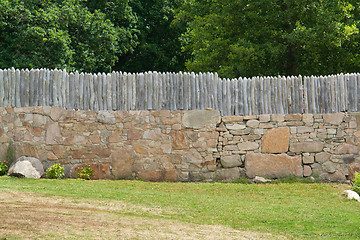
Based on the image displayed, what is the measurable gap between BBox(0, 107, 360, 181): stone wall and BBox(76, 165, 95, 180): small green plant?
0.11 metres

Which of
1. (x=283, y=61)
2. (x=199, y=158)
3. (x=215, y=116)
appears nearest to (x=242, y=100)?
(x=215, y=116)

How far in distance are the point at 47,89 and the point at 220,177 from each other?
4.50m

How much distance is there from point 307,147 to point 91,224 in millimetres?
6790

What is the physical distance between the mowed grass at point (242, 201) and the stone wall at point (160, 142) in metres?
0.50

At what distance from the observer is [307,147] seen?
40.3 feet

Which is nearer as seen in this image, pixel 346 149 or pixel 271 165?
pixel 271 165

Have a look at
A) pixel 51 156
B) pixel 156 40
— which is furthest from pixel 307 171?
pixel 156 40

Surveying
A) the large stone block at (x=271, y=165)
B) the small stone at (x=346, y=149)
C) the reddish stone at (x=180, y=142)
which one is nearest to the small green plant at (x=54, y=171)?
the reddish stone at (x=180, y=142)

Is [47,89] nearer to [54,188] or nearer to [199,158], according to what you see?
[54,188]

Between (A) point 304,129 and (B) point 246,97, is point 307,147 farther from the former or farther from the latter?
(B) point 246,97

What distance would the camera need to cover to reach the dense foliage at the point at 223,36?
56.3 ft

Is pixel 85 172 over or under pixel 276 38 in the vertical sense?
→ under

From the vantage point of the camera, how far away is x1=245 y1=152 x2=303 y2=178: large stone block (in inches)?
481

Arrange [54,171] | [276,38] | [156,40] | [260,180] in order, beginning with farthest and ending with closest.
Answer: [156,40]
[276,38]
[260,180]
[54,171]
